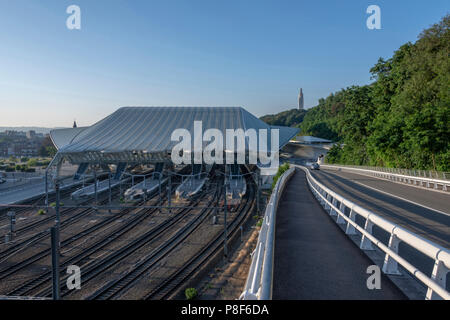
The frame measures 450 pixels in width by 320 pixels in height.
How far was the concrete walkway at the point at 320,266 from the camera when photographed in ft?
14.4

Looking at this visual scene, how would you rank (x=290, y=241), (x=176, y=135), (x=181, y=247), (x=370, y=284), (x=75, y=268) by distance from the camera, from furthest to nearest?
(x=176, y=135) < (x=181, y=247) < (x=75, y=268) < (x=290, y=241) < (x=370, y=284)

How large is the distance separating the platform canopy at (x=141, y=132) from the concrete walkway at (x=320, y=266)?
4133cm

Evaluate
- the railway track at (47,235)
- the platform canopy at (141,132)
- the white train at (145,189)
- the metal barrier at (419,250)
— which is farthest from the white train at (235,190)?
the metal barrier at (419,250)

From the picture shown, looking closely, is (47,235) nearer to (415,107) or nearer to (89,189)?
(89,189)

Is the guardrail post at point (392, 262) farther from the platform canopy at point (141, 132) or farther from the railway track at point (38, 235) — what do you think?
the platform canopy at point (141, 132)

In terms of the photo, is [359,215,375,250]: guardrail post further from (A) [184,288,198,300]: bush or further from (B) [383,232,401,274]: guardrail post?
(A) [184,288,198,300]: bush

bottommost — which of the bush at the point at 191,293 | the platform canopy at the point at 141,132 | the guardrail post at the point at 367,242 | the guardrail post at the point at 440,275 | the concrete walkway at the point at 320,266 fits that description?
the bush at the point at 191,293

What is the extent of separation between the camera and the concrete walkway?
14.4 ft

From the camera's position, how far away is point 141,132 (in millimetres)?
55469

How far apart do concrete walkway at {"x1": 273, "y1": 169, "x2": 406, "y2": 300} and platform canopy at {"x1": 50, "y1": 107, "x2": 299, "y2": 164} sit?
41335mm

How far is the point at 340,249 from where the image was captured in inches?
252

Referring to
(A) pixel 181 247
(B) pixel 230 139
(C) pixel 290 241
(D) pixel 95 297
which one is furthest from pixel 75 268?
(B) pixel 230 139
